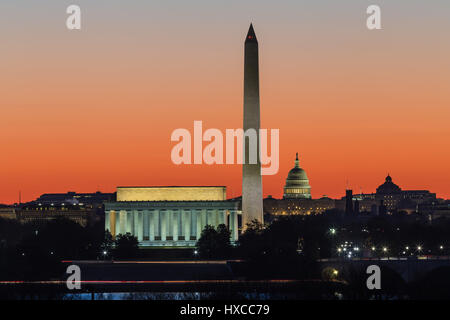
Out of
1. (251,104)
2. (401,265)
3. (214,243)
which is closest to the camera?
(401,265)

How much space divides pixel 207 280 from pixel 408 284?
64.8 ft

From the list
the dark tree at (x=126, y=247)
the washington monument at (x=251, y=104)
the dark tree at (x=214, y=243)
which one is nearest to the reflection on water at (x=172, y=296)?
the dark tree at (x=214, y=243)

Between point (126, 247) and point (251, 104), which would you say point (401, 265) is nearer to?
point (251, 104)

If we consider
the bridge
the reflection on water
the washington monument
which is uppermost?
the washington monument

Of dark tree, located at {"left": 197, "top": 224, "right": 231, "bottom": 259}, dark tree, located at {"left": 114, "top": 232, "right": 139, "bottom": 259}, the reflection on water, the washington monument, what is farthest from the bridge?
dark tree, located at {"left": 114, "top": 232, "right": 139, "bottom": 259}

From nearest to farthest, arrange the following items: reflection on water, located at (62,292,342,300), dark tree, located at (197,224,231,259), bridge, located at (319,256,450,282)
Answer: reflection on water, located at (62,292,342,300)
bridge, located at (319,256,450,282)
dark tree, located at (197,224,231,259)

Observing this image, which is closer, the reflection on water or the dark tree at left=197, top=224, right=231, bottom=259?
the reflection on water

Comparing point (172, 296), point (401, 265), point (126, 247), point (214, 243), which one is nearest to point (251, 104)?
point (214, 243)

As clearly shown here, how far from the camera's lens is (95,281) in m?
140

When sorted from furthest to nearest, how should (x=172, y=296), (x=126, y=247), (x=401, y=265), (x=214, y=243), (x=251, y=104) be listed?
(x=214, y=243)
(x=126, y=247)
(x=251, y=104)
(x=401, y=265)
(x=172, y=296)

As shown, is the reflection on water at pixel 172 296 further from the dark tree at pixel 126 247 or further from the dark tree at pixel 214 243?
the dark tree at pixel 126 247

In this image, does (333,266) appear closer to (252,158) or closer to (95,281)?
(95,281)

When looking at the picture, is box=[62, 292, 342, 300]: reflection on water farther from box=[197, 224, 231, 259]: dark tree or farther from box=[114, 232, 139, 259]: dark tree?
box=[114, 232, 139, 259]: dark tree
